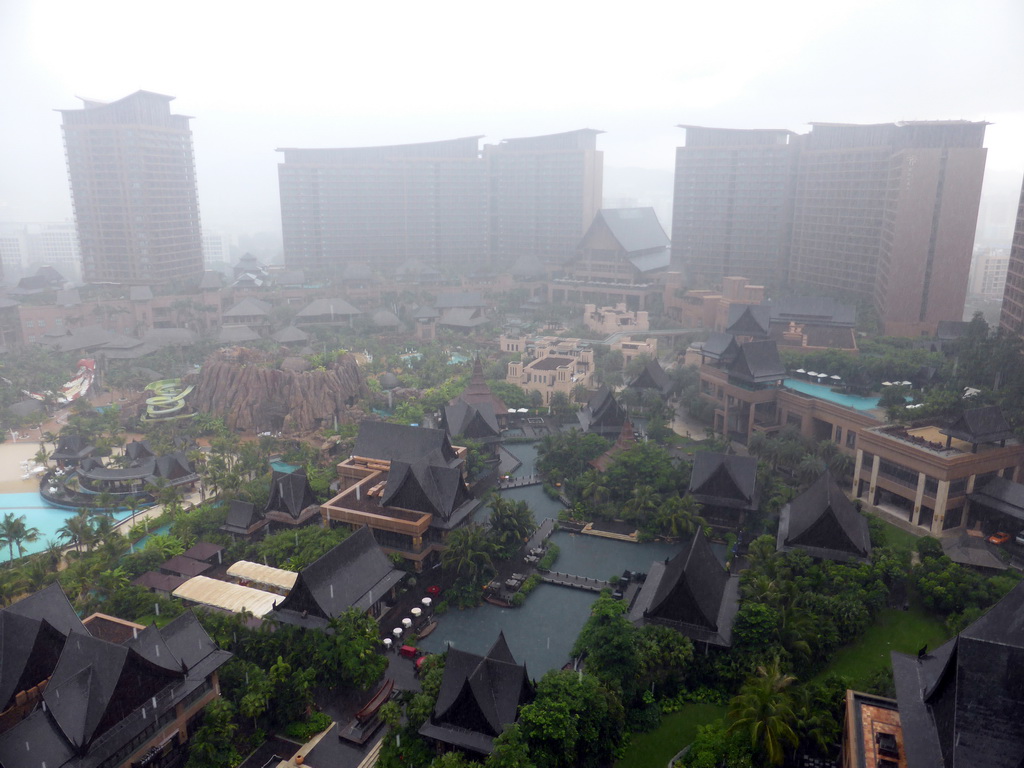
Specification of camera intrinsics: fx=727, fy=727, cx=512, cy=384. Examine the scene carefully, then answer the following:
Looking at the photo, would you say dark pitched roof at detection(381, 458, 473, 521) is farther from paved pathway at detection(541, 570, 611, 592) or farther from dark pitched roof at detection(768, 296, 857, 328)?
dark pitched roof at detection(768, 296, 857, 328)

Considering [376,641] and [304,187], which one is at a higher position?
[304,187]

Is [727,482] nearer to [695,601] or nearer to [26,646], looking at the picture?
[695,601]

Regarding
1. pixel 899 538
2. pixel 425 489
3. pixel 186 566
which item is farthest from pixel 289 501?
pixel 899 538

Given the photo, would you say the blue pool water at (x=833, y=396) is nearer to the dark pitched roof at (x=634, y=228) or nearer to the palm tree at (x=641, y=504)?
the palm tree at (x=641, y=504)

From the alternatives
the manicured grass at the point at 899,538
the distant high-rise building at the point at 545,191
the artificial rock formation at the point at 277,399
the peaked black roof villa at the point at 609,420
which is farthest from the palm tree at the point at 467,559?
the distant high-rise building at the point at 545,191

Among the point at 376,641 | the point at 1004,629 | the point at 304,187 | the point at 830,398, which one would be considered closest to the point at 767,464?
the point at 830,398

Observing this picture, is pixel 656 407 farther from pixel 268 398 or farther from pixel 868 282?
pixel 868 282
